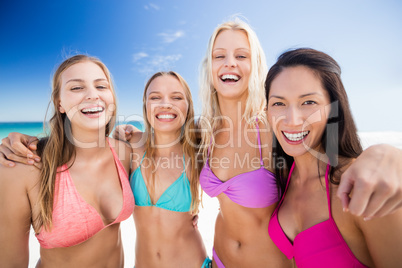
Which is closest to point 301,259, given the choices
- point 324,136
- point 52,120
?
point 324,136

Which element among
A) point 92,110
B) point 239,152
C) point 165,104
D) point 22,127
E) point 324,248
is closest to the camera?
point 324,248

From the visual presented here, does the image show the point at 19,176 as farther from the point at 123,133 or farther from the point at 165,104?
the point at 165,104

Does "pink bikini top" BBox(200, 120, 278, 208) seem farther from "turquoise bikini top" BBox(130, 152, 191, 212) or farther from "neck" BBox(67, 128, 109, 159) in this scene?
"neck" BBox(67, 128, 109, 159)

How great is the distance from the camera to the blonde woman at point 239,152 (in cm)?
240

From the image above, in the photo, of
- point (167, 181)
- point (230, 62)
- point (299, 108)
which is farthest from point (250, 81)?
point (167, 181)

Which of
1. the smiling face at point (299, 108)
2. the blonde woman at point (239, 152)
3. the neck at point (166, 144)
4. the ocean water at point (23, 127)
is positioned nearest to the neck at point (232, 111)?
the blonde woman at point (239, 152)

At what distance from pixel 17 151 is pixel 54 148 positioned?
0.31m

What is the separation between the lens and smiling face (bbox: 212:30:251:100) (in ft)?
9.20

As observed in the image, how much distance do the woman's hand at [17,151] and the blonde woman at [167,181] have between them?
1134mm

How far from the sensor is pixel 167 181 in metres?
2.92

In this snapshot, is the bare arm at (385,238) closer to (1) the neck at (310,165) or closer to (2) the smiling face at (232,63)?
(1) the neck at (310,165)

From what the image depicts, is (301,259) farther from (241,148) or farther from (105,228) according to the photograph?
(105,228)

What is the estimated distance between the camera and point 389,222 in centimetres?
112

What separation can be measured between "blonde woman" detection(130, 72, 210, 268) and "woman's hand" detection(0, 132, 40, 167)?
3.72ft
